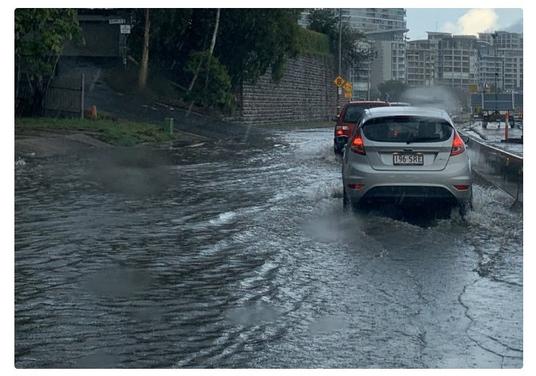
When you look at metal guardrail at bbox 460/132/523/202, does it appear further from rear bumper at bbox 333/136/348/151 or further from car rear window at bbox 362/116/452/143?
rear bumper at bbox 333/136/348/151

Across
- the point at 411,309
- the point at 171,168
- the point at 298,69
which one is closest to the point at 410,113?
the point at 411,309

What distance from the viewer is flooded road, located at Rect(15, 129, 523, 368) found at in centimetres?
666

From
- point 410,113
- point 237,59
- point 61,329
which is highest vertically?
point 237,59

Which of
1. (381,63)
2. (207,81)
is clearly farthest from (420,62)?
(207,81)

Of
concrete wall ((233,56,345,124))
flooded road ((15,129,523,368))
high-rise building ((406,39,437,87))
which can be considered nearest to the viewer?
flooded road ((15,129,523,368))

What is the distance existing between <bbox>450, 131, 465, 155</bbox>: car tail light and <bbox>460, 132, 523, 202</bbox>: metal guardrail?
2.45 m

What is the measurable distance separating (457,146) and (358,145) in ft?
4.31

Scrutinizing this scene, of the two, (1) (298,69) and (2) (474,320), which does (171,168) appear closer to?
(2) (474,320)

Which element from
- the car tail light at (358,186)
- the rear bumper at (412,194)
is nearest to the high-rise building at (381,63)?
the car tail light at (358,186)

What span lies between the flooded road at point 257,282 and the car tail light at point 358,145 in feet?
3.00

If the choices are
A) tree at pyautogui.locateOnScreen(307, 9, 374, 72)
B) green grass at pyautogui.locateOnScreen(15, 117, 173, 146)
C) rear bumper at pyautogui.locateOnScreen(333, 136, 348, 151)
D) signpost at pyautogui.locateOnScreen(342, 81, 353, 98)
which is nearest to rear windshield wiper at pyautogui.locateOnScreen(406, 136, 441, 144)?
rear bumper at pyautogui.locateOnScreen(333, 136, 348, 151)

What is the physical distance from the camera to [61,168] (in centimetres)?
2100

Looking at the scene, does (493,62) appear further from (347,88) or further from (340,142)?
(340,142)

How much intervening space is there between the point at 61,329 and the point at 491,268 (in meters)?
4.58
